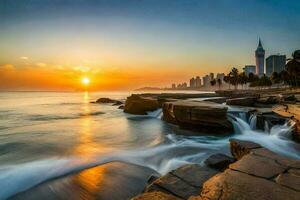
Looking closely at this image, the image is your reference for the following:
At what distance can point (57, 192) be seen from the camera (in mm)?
6191

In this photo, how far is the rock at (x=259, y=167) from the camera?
13.9 feet

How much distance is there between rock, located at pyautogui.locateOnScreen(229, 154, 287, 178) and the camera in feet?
13.9

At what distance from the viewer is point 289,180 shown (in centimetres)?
392

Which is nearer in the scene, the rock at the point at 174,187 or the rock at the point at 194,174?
the rock at the point at 174,187

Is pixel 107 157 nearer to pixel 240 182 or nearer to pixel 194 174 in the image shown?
pixel 194 174

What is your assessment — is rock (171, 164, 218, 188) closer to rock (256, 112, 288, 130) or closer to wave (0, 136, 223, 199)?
wave (0, 136, 223, 199)

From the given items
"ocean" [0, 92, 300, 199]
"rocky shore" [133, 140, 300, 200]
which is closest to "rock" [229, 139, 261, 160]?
"rocky shore" [133, 140, 300, 200]

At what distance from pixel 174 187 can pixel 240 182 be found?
56.5 inches

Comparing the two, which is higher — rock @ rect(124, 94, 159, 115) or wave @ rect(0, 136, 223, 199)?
rock @ rect(124, 94, 159, 115)

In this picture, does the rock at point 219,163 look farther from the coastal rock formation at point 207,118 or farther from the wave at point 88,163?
the coastal rock formation at point 207,118

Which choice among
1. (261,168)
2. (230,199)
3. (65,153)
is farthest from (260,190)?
(65,153)

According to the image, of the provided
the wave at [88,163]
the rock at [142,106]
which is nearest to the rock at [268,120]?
the wave at [88,163]

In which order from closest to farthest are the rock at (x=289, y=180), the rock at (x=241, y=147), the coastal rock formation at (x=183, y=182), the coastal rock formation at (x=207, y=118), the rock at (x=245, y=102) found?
1. the rock at (x=289, y=180)
2. the coastal rock formation at (x=183, y=182)
3. the rock at (x=241, y=147)
4. the coastal rock formation at (x=207, y=118)
5. the rock at (x=245, y=102)

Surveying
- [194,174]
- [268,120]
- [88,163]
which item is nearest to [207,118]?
[268,120]
